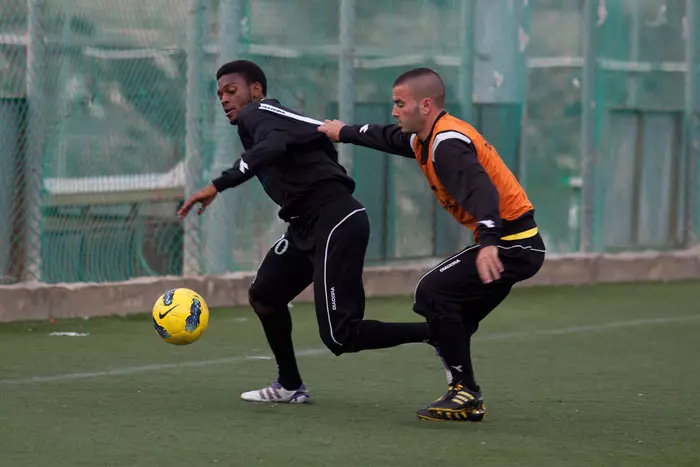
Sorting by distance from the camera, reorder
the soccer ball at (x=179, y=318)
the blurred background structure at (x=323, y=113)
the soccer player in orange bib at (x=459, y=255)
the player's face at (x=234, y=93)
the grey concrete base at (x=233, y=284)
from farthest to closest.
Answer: the blurred background structure at (x=323, y=113)
the grey concrete base at (x=233, y=284)
the soccer ball at (x=179, y=318)
the player's face at (x=234, y=93)
the soccer player in orange bib at (x=459, y=255)

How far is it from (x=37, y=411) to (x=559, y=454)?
2557mm

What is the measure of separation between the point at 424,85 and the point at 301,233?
41.1 inches

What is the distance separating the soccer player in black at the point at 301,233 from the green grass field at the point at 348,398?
14.7 inches

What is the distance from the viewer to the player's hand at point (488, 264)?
725 centimetres

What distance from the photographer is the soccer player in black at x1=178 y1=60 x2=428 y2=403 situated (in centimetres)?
802

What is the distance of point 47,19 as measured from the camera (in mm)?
11898

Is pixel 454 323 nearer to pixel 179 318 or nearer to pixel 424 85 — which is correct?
pixel 424 85

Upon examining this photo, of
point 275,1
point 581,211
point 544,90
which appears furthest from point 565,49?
point 275,1

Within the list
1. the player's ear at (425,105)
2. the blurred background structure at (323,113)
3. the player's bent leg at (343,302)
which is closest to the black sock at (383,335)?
the player's bent leg at (343,302)

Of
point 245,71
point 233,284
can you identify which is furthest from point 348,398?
point 233,284

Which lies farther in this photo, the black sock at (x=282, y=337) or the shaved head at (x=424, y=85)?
Answer: the black sock at (x=282, y=337)

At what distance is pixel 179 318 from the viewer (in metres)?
8.45

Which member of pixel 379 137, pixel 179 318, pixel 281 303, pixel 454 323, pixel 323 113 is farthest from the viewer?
pixel 323 113

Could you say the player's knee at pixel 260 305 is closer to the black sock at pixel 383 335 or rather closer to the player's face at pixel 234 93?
the black sock at pixel 383 335
